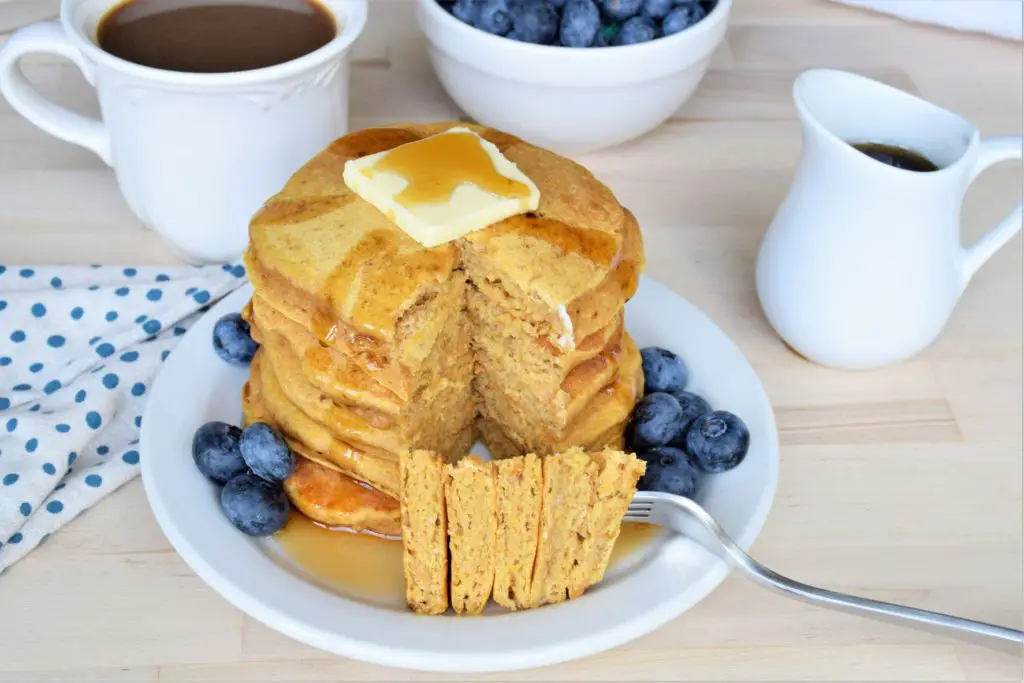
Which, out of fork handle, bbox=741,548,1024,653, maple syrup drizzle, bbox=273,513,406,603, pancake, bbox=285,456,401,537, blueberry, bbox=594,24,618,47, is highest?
blueberry, bbox=594,24,618,47

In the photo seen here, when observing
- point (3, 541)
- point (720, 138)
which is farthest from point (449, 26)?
point (3, 541)

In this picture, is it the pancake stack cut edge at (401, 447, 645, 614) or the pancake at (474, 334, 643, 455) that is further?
the pancake at (474, 334, 643, 455)

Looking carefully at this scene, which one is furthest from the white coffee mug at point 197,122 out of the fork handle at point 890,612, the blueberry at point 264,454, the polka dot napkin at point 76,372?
the fork handle at point 890,612

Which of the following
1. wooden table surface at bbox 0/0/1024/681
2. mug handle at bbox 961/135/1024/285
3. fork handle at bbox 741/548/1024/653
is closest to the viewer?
fork handle at bbox 741/548/1024/653

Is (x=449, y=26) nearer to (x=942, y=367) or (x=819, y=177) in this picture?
(x=819, y=177)

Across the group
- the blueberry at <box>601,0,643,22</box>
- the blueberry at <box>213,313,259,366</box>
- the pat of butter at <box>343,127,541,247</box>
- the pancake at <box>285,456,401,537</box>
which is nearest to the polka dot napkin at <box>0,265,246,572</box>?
the blueberry at <box>213,313,259,366</box>

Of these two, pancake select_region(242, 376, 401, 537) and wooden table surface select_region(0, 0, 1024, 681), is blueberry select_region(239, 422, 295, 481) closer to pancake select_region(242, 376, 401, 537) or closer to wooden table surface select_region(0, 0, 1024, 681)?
pancake select_region(242, 376, 401, 537)
